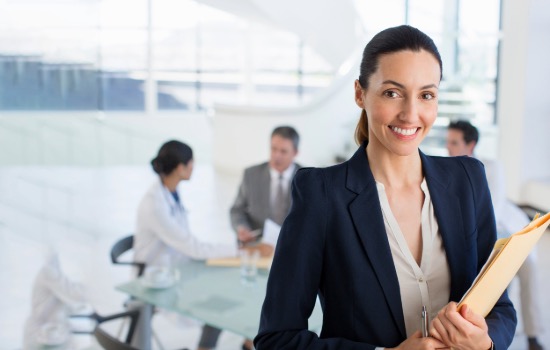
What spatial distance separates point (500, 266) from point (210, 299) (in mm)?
1991

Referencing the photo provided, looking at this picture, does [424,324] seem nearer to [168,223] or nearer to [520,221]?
[168,223]

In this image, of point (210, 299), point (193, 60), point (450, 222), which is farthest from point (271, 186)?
point (193, 60)

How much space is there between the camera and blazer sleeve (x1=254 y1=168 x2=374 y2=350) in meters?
1.22

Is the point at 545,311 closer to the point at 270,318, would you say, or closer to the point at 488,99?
the point at 270,318

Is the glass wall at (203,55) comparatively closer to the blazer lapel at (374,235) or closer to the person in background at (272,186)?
the person in background at (272,186)

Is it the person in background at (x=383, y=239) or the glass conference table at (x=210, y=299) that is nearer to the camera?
the person in background at (x=383, y=239)

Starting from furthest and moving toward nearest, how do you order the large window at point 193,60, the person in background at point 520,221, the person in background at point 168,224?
1. the large window at point 193,60
2. the person in background at point 520,221
3. the person in background at point 168,224

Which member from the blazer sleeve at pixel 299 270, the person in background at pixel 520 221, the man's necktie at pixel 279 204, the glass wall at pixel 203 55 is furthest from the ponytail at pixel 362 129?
the glass wall at pixel 203 55

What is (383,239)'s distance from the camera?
4.02ft

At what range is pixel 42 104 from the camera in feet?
20.9

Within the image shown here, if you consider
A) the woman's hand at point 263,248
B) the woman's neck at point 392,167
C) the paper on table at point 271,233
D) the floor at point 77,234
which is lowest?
the floor at point 77,234

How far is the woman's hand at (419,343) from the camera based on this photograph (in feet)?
3.72

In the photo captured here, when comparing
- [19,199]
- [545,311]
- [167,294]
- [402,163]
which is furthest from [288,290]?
[19,199]

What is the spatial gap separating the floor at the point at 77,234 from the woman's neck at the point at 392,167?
92.6 inches
